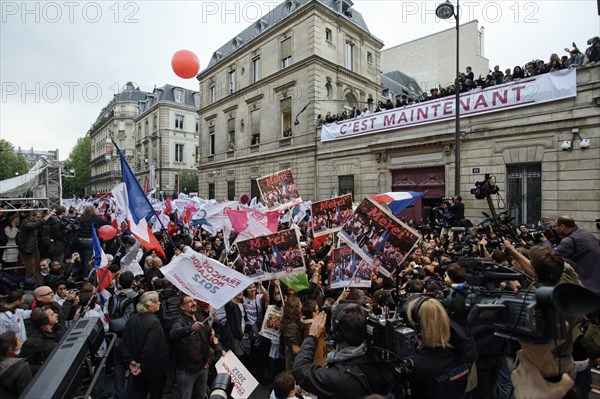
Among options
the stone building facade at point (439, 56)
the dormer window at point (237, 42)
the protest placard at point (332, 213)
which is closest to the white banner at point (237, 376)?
the protest placard at point (332, 213)

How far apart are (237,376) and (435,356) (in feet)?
7.05

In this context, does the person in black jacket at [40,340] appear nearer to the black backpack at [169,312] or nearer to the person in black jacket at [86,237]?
the black backpack at [169,312]

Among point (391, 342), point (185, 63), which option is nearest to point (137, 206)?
point (185, 63)

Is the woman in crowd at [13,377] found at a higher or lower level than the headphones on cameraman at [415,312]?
lower

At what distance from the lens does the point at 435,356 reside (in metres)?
2.46

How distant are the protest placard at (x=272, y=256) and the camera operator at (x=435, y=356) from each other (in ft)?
8.73

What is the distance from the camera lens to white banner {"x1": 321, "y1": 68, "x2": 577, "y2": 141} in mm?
11523

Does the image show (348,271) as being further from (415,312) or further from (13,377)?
(13,377)

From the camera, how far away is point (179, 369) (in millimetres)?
4039

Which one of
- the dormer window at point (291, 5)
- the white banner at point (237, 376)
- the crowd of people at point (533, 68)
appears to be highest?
the dormer window at point (291, 5)

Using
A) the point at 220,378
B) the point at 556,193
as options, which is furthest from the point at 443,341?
the point at 556,193

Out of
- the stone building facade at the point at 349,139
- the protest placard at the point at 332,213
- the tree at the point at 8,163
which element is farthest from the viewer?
the tree at the point at 8,163

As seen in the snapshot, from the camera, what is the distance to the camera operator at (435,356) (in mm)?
2402

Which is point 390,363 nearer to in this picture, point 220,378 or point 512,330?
point 512,330
